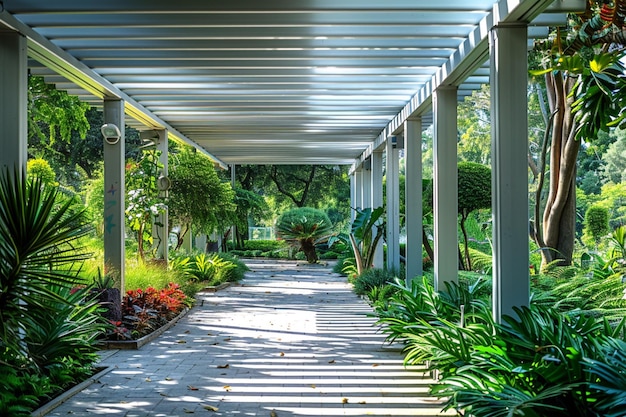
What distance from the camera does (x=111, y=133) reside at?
339 inches

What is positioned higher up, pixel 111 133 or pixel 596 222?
pixel 111 133

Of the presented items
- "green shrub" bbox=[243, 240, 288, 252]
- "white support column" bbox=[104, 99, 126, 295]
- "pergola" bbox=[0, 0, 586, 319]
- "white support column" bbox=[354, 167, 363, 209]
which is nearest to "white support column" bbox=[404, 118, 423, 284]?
"pergola" bbox=[0, 0, 586, 319]

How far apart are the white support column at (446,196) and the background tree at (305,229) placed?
15305 mm

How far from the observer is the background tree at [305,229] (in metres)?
23.5

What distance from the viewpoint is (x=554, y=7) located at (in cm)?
509

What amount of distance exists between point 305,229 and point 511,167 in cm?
1847

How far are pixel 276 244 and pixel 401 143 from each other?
686 inches

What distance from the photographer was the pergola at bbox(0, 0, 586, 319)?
5.17 metres

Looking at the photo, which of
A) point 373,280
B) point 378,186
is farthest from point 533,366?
point 378,186

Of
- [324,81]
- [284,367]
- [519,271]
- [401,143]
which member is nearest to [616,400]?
[519,271]

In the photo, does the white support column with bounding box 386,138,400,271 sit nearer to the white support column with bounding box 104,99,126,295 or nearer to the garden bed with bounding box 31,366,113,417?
the white support column with bounding box 104,99,126,295

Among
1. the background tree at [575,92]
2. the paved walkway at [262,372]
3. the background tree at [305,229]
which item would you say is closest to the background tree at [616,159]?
the background tree at [305,229]

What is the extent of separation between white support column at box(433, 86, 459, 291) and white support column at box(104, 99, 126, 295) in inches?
171

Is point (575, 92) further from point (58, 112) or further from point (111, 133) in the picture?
point (58, 112)
